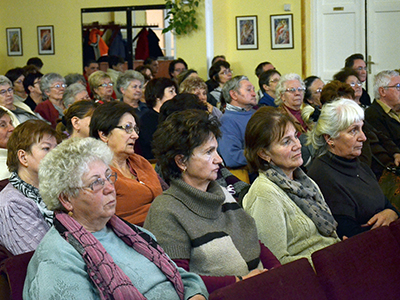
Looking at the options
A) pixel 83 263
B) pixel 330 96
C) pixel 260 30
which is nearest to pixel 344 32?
pixel 260 30

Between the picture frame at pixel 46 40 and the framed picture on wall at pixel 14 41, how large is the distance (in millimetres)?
370

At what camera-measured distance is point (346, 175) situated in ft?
10.7

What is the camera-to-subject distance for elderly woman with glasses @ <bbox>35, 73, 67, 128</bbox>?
6.46 metres

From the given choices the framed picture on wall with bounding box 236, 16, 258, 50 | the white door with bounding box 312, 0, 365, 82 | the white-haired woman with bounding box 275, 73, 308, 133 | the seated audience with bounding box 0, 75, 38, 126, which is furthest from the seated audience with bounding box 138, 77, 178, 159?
the white door with bounding box 312, 0, 365, 82

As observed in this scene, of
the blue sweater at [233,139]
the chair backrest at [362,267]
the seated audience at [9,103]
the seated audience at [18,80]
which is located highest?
the seated audience at [18,80]

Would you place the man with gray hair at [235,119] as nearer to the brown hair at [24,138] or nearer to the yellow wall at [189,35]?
the brown hair at [24,138]

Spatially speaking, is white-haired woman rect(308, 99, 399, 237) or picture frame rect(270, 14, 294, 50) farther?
picture frame rect(270, 14, 294, 50)

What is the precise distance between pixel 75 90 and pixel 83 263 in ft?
13.1

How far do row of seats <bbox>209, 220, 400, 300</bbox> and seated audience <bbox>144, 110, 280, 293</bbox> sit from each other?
40 centimetres

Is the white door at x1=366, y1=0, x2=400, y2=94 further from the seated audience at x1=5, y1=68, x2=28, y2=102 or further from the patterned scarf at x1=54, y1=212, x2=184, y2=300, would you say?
the patterned scarf at x1=54, y1=212, x2=184, y2=300

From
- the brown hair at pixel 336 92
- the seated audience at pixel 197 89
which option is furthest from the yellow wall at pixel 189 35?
the brown hair at pixel 336 92

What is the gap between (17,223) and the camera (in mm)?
2561

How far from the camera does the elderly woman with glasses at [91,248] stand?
1.91 metres

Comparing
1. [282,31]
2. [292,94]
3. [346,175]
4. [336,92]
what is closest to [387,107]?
[336,92]
